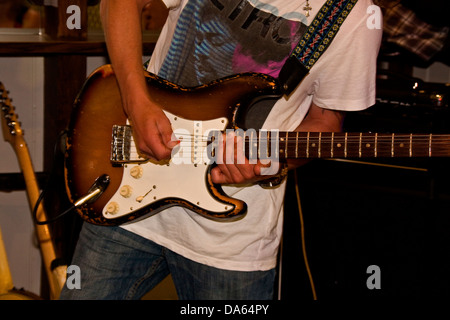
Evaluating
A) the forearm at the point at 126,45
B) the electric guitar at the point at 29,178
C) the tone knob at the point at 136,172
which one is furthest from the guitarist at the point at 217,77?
the electric guitar at the point at 29,178

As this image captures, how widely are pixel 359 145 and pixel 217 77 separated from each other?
410mm

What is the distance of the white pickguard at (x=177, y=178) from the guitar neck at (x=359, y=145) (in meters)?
0.18

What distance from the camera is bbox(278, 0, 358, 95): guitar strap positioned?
1.55 m

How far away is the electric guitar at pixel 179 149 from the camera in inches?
61.0

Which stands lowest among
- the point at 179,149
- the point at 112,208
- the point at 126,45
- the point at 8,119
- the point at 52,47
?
the point at 112,208

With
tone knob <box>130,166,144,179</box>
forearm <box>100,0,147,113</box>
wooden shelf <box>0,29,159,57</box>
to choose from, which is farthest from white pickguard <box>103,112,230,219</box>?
wooden shelf <box>0,29,159,57</box>

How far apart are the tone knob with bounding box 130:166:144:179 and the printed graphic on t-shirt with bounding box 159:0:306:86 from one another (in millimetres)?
268

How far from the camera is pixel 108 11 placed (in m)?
1.60

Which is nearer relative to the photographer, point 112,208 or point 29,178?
point 112,208

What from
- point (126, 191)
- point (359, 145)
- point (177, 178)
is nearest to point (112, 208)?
point (126, 191)

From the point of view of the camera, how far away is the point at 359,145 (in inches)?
59.2

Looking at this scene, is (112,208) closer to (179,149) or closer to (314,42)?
(179,149)
